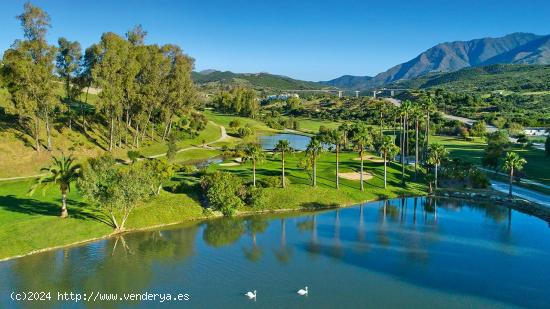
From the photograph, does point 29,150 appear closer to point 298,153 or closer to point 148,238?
point 148,238

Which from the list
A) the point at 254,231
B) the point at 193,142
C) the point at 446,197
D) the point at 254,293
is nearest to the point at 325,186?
the point at 446,197

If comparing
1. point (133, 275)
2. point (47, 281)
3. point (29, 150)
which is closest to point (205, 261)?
point (133, 275)

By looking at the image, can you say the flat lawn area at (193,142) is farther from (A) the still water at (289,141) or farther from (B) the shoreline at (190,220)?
(B) the shoreline at (190,220)

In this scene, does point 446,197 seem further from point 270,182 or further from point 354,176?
point 270,182

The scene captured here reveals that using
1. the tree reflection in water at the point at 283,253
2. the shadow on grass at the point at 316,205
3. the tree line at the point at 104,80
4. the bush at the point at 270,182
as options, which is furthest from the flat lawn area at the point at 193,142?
the tree reflection in water at the point at 283,253

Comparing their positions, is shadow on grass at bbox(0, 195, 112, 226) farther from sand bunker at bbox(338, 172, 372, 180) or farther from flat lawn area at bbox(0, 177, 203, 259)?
sand bunker at bbox(338, 172, 372, 180)

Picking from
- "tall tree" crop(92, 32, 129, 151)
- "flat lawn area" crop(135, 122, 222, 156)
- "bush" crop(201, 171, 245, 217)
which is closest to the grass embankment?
"bush" crop(201, 171, 245, 217)

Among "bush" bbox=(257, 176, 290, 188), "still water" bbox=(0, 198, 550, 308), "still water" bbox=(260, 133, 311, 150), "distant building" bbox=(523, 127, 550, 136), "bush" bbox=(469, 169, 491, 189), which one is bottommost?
"still water" bbox=(0, 198, 550, 308)
